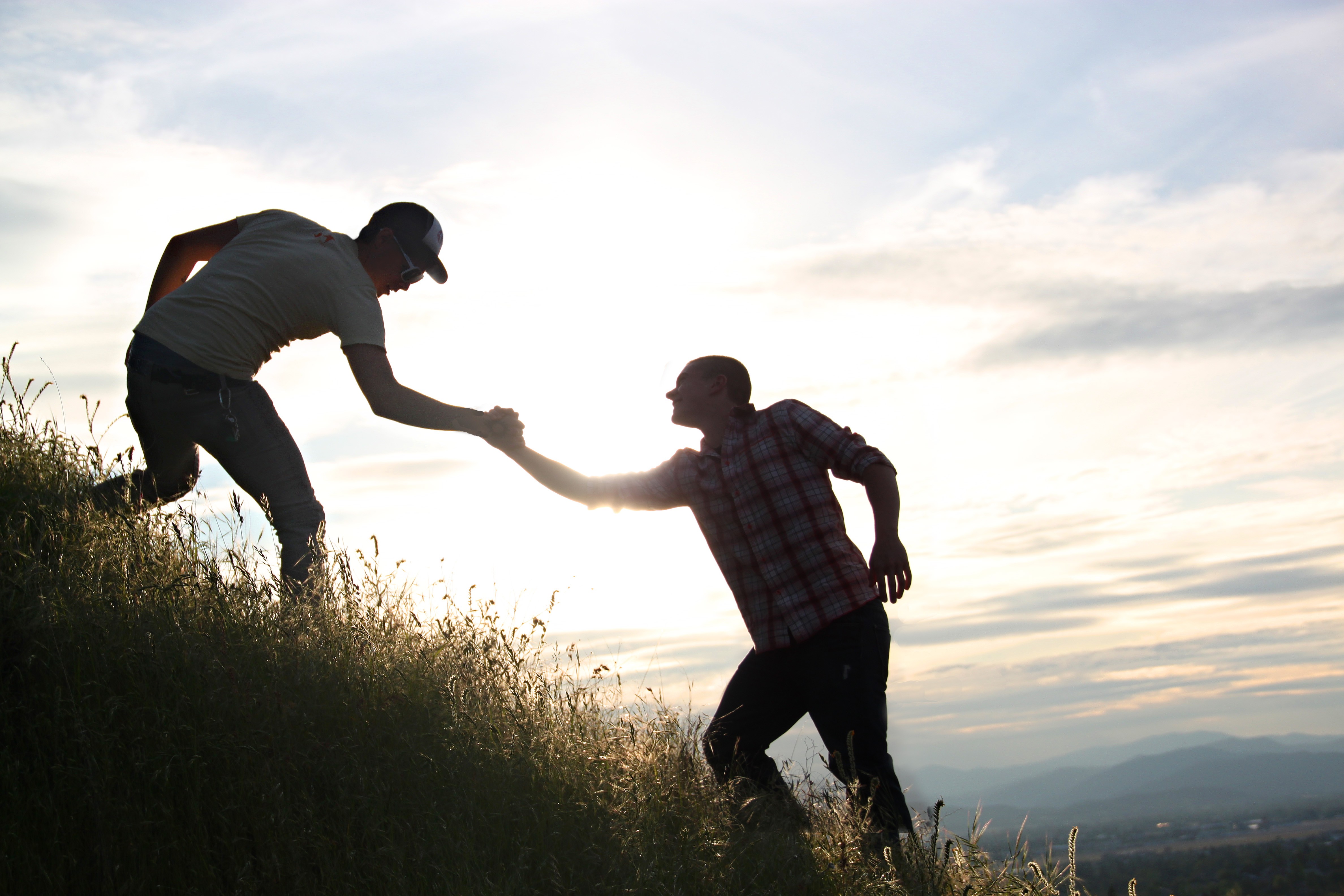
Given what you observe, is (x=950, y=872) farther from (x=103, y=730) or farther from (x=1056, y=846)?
(x=103, y=730)

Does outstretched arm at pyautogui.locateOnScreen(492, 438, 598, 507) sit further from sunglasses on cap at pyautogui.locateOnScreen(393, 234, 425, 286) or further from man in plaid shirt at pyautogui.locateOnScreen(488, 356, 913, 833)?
sunglasses on cap at pyautogui.locateOnScreen(393, 234, 425, 286)

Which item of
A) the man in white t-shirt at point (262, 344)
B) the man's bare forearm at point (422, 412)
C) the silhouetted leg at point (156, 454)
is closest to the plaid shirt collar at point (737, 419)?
the man's bare forearm at point (422, 412)

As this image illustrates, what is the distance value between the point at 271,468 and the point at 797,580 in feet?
8.58

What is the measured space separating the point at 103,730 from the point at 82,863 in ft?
1.67

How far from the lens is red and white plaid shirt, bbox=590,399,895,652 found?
4.33 m

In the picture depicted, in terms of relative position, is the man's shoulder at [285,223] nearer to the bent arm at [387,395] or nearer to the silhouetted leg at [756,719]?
the bent arm at [387,395]

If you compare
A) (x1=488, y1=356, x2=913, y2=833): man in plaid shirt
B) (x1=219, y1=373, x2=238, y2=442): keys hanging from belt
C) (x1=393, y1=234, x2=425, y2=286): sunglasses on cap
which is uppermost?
(x1=393, y1=234, x2=425, y2=286): sunglasses on cap

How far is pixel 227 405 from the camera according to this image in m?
4.12

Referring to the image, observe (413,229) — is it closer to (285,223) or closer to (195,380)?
(285,223)

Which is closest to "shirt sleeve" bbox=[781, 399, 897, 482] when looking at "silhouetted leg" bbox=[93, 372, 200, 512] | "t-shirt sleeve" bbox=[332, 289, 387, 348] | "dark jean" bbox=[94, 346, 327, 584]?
"t-shirt sleeve" bbox=[332, 289, 387, 348]

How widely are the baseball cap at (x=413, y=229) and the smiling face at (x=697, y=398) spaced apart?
1.54 metres

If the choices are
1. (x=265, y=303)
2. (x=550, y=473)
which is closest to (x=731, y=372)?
(x=550, y=473)

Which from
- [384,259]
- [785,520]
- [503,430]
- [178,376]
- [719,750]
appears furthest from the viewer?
[503,430]

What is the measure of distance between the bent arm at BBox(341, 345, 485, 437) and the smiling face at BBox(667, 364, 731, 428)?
1306 millimetres
